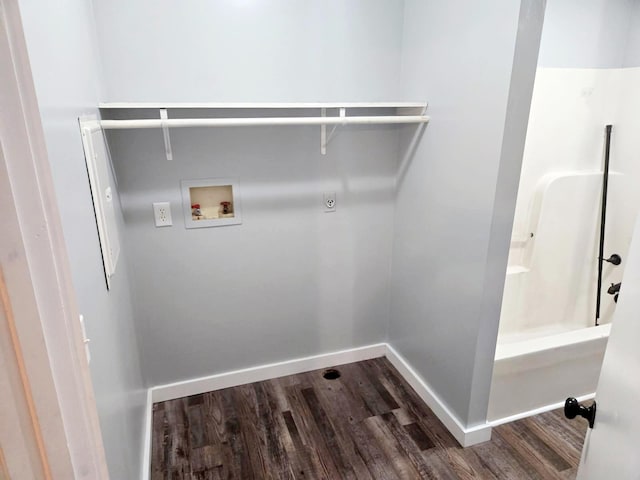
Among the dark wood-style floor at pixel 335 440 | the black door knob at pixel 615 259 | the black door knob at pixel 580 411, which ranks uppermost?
the black door knob at pixel 580 411

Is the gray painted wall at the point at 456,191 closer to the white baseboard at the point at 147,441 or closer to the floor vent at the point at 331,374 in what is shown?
the floor vent at the point at 331,374

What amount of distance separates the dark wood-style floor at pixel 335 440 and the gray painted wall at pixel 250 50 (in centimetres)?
163

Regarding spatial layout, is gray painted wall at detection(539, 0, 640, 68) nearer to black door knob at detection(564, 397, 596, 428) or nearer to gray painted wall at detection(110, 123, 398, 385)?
gray painted wall at detection(110, 123, 398, 385)

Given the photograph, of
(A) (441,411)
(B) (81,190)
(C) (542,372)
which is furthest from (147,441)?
(C) (542,372)

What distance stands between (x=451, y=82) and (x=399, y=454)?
1752mm

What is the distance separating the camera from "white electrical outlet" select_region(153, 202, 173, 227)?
1.85 metres

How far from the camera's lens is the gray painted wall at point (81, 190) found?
30.1 inches

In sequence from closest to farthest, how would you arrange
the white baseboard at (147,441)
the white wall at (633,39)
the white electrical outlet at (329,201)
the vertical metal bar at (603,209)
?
the white baseboard at (147,441)
the white electrical outlet at (329,201)
the white wall at (633,39)
the vertical metal bar at (603,209)

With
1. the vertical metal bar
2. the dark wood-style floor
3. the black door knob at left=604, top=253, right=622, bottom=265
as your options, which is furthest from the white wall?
the dark wood-style floor

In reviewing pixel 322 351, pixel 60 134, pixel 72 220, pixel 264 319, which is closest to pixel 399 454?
pixel 322 351

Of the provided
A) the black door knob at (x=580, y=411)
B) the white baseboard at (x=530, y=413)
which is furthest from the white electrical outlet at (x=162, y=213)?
the white baseboard at (x=530, y=413)

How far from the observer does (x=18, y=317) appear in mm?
500

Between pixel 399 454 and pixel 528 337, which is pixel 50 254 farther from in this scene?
pixel 528 337

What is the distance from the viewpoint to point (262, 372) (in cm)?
231
